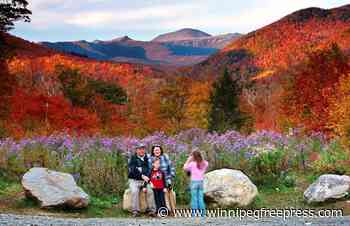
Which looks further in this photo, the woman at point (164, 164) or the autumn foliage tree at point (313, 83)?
the autumn foliage tree at point (313, 83)

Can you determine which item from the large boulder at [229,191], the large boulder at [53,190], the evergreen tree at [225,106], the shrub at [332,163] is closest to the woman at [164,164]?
the large boulder at [229,191]

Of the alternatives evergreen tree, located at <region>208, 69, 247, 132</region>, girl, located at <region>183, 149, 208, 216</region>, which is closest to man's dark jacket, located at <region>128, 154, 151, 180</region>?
girl, located at <region>183, 149, 208, 216</region>

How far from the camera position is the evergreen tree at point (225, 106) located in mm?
47719

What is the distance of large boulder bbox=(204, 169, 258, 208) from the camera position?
1241cm

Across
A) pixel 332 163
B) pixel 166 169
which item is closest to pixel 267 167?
pixel 332 163

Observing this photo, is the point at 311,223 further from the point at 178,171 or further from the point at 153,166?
the point at 178,171

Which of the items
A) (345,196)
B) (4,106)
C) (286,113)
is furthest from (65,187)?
(286,113)

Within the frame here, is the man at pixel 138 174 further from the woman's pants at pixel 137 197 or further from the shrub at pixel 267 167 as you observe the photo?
the shrub at pixel 267 167

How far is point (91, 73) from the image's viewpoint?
363ft

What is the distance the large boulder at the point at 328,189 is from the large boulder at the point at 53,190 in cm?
525

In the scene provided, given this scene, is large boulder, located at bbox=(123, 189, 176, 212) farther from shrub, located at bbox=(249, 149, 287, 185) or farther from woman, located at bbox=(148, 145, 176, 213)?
shrub, located at bbox=(249, 149, 287, 185)

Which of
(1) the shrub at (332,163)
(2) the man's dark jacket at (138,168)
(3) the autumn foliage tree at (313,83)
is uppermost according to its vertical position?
(3) the autumn foliage tree at (313,83)

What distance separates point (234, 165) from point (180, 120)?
135ft

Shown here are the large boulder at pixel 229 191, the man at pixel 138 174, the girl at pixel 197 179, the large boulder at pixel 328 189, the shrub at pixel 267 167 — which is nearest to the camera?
the girl at pixel 197 179
